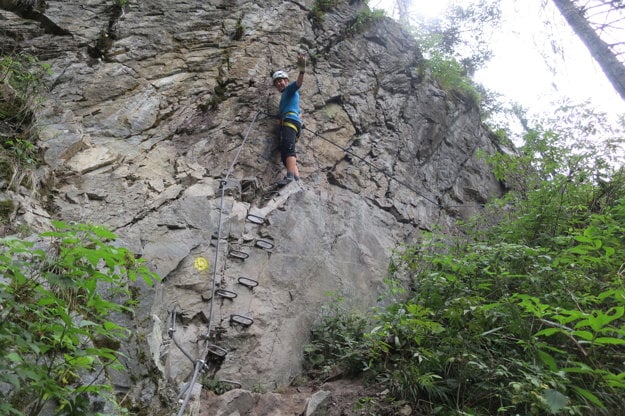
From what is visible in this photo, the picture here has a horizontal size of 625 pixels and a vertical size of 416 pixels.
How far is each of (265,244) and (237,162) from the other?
1.57m

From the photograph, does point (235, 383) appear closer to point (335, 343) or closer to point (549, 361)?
point (335, 343)

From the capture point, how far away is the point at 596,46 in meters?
6.78

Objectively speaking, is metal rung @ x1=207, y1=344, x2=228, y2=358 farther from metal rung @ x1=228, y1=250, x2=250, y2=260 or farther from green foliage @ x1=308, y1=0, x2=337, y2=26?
green foliage @ x1=308, y1=0, x2=337, y2=26

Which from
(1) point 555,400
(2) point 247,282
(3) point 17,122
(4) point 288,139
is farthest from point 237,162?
(1) point 555,400

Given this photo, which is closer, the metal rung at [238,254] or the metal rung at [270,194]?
the metal rung at [238,254]

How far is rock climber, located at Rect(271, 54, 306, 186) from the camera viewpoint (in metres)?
6.88

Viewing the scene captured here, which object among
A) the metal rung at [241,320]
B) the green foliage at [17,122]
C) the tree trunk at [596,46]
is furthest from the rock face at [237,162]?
the tree trunk at [596,46]

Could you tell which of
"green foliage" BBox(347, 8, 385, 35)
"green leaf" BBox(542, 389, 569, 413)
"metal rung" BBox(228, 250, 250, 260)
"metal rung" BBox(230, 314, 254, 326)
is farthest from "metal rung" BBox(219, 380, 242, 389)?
"green foliage" BBox(347, 8, 385, 35)

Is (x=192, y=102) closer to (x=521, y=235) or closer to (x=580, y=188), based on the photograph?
(x=521, y=235)

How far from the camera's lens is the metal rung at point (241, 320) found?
5.04m

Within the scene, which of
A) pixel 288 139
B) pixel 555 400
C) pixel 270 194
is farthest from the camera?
pixel 288 139

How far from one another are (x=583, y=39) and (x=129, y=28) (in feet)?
24.6

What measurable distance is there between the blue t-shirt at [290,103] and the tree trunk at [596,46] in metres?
4.52

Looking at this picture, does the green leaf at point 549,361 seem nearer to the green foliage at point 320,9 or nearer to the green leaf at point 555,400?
the green leaf at point 555,400
